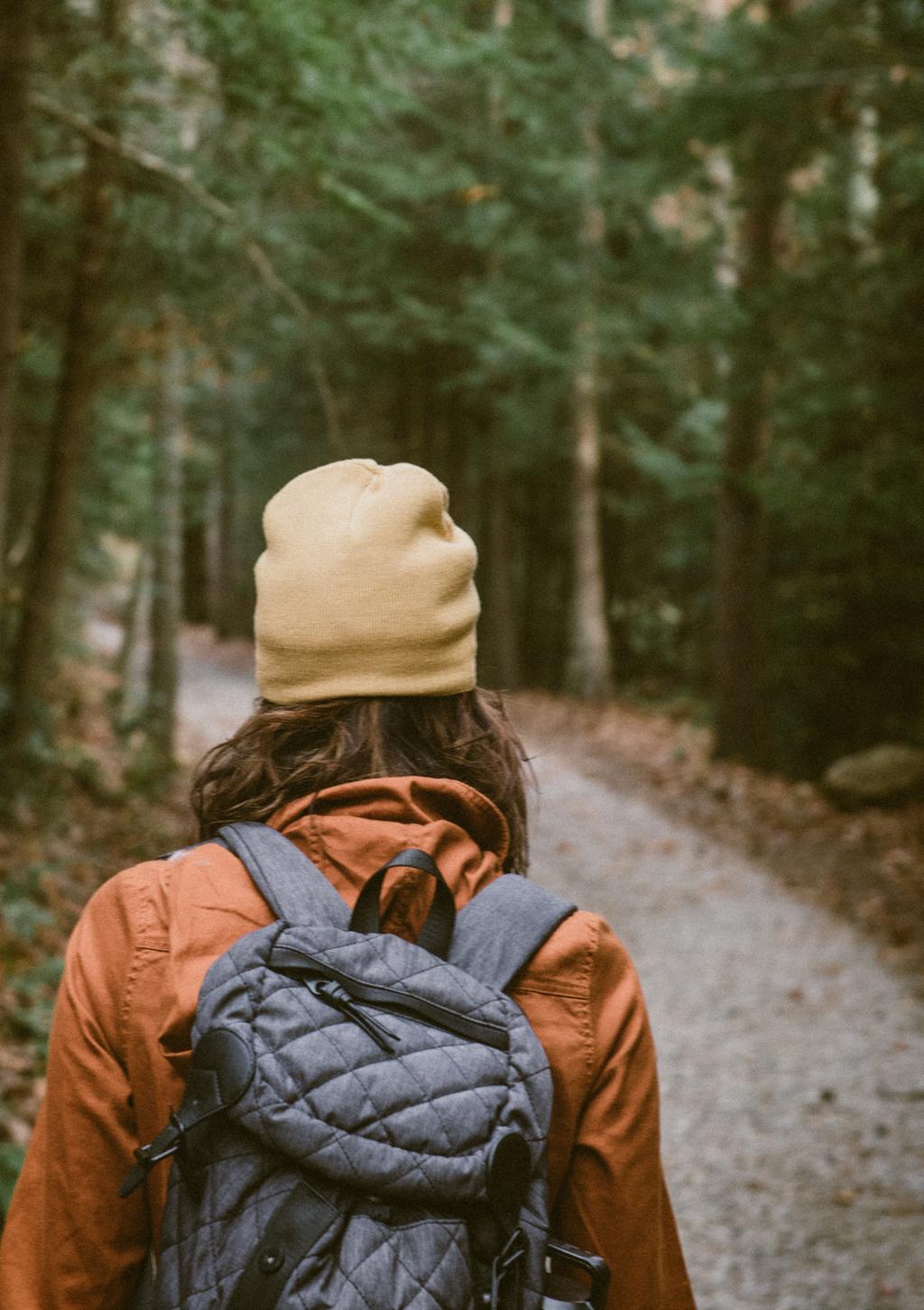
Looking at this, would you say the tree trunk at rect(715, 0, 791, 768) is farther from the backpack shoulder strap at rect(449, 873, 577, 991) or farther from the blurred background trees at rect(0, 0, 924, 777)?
the backpack shoulder strap at rect(449, 873, 577, 991)

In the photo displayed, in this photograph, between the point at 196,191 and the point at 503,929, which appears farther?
the point at 196,191

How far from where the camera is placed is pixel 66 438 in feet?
30.7

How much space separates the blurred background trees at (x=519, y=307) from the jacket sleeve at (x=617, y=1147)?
183 centimetres

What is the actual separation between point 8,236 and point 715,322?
22.5 ft

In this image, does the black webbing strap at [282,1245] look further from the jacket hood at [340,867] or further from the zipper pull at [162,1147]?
the jacket hood at [340,867]

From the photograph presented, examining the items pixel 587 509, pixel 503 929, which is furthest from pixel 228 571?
pixel 503 929

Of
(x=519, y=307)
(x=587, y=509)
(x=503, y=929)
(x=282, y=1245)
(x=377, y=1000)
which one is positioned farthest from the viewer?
(x=587, y=509)

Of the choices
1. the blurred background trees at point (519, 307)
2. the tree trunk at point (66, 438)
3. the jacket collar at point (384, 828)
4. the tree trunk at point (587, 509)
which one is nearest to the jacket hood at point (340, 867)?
the jacket collar at point (384, 828)

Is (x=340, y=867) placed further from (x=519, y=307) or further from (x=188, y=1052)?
(x=519, y=307)

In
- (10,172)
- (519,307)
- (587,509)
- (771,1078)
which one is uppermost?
(519,307)

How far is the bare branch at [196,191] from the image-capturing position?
735 centimetres

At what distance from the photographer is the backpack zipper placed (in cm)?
140

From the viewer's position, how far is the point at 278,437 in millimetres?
23703

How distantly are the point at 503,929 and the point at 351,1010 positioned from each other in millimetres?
232
